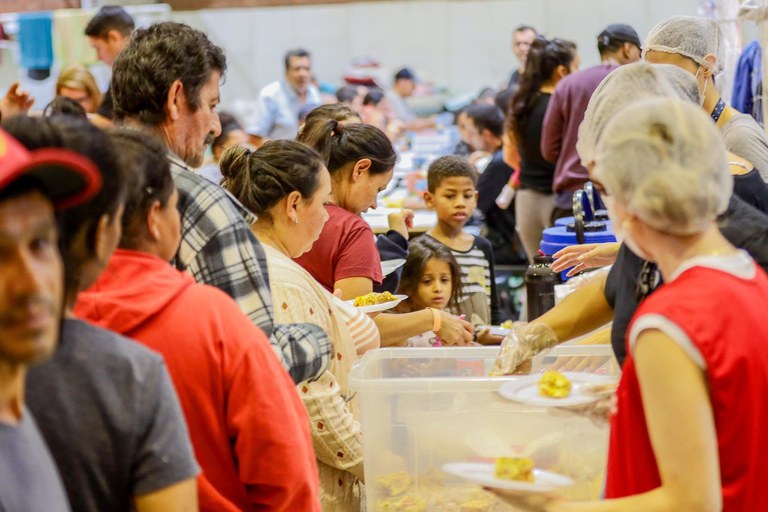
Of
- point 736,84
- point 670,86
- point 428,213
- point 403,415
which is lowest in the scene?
point 428,213

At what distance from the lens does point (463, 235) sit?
197 inches

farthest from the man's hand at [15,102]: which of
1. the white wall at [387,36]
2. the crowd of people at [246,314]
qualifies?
the white wall at [387,36]

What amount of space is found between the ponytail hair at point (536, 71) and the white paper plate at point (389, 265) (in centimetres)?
285

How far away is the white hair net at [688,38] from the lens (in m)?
3.25

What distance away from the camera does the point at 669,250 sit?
158 cm

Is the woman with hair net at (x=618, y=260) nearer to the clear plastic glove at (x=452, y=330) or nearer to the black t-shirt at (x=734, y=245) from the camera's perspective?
the black t-shirt at (x=734, y=245)

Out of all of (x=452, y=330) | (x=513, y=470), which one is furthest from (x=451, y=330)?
(x=513, y=470)

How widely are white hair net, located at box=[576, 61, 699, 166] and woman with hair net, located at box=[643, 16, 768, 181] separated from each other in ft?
4.17

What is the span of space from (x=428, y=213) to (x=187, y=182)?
4.73m

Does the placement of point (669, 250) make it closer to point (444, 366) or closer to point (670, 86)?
point (670, 86)

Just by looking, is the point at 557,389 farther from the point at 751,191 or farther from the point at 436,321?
the point at 436,321

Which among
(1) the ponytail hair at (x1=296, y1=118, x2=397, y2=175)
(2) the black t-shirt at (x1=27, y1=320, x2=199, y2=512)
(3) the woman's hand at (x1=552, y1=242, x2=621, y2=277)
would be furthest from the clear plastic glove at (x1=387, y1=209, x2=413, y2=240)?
(2) the black t-shirt at (x1=27, y1=320, x2=199, y2=512)

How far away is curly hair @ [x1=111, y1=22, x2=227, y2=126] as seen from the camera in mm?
2248

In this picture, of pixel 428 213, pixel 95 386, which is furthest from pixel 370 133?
pixel 428 213
